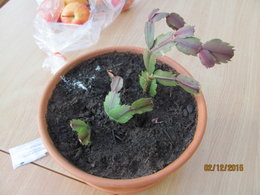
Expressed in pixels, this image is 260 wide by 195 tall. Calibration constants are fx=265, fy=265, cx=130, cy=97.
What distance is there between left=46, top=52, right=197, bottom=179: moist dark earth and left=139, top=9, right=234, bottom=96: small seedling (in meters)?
0.07

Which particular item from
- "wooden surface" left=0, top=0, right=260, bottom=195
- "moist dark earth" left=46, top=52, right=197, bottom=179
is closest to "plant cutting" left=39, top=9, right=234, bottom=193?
"moist dark earth" left=46, top=52, right=197, bottom=179

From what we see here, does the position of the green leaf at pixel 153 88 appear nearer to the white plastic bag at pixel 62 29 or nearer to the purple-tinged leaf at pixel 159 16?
the purple-tinged leaf at pixel 159 16

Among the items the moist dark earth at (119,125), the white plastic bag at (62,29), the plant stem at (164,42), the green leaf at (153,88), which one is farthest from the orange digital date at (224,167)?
the white plastic bag at (62,29)

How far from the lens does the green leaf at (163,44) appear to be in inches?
22.7

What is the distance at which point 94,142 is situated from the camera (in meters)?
0.64

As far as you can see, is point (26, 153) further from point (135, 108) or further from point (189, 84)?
point (189, 84)

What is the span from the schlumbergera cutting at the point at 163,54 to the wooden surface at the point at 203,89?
23cm

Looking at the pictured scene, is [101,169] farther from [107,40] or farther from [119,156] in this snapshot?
[107,40]

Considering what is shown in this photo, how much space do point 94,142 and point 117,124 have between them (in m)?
0.07

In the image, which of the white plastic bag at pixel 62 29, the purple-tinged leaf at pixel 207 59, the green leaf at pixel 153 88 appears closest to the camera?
the purple-tinged leaf at pixel 207 59

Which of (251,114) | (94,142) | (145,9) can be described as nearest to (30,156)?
(94,142)

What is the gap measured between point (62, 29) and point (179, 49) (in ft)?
2.10
